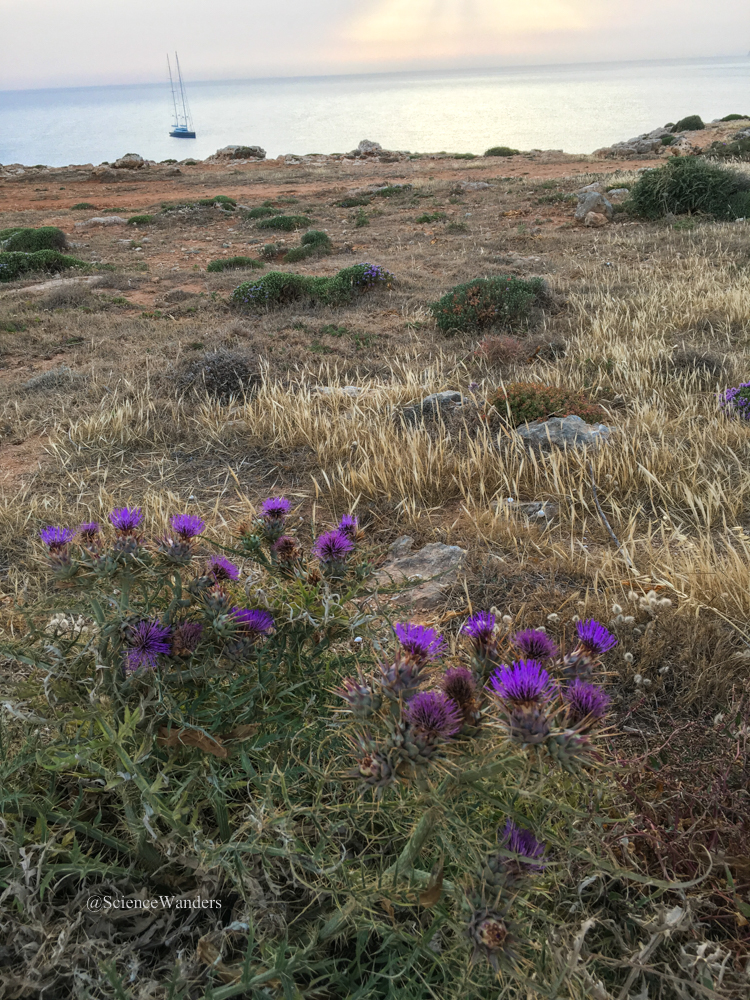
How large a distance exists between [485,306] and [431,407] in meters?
3.08

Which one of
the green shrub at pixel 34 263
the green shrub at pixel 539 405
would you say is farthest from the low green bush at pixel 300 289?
the green shrub at pixel 34 263

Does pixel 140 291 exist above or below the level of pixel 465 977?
above

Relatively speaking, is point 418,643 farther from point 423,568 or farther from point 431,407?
Result: point 431,407

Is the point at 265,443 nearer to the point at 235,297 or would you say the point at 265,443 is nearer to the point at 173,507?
the point at 173,507

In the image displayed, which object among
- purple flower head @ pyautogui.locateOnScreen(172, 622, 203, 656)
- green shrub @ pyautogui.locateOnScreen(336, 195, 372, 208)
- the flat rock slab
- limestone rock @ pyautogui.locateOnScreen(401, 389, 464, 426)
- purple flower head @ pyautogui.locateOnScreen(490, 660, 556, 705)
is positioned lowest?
the flat rock slab

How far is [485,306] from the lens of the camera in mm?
7391

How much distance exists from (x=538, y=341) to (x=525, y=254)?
616 centimetres

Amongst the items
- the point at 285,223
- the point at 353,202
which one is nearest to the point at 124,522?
the point at 285,223

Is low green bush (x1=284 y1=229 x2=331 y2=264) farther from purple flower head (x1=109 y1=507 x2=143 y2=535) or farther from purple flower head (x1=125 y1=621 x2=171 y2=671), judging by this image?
purple flower head (x1=125 y1=621 x2=171 y2=671)

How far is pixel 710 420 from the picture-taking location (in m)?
4.25

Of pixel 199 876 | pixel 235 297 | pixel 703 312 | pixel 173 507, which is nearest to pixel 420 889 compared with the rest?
pixel 199 876

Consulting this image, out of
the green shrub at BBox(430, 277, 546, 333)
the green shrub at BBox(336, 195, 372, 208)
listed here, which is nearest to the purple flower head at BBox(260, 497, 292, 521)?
the green shrub at BBox(430, 277, 546, 333)

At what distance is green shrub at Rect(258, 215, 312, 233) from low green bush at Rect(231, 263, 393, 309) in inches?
350

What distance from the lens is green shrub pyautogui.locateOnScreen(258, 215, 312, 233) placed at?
17.3m
